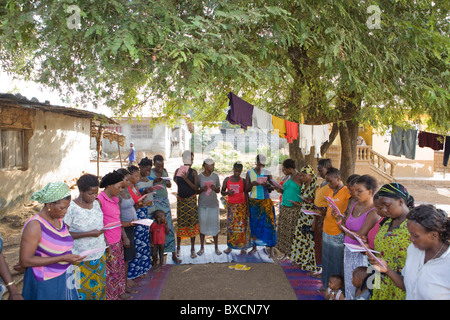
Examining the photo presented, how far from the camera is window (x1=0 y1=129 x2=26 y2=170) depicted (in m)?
8.26

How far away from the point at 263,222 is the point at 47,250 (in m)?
3.95

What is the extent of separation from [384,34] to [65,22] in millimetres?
4898

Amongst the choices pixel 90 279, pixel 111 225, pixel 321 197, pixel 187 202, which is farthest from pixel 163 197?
pixel 321 197

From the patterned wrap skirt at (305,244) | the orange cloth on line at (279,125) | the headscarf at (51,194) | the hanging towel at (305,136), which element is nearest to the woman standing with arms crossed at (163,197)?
the patterned wrap skirt at (305,244)

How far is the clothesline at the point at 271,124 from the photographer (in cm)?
512

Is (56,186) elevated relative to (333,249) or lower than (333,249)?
elevated

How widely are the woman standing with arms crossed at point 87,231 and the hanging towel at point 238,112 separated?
8.38ft

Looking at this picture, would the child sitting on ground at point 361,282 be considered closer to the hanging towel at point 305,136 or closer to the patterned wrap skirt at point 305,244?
the patterned wrap skirt at point 305,244

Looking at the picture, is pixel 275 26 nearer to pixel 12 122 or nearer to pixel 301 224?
pixel 301 224

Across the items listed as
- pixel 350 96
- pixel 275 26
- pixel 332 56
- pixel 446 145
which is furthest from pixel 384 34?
pixel 446 145

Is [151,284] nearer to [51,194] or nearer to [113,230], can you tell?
[113,230]

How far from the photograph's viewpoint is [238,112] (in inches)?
204

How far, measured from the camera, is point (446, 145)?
31.4 ft
